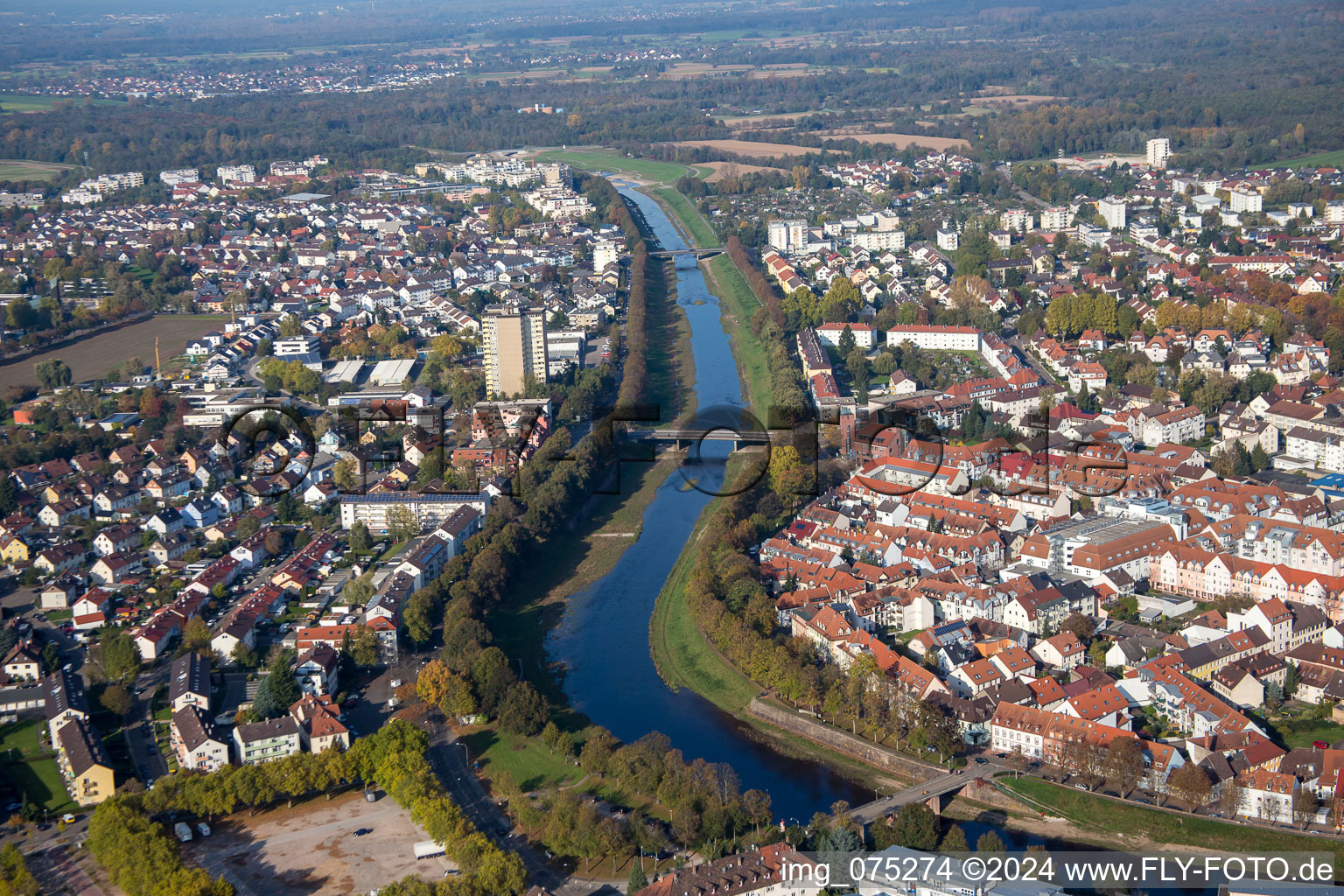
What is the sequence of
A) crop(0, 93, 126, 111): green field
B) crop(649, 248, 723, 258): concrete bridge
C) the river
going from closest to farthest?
the river → crop(649, 248, 723, 258): concrete bridge → crop(0, 93, 126, 111): green field

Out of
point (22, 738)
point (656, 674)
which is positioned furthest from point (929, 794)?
point (22, 738)

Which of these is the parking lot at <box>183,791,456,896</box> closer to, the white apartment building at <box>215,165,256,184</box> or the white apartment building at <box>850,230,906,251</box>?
the white apartment building at <box>850,230,906,251</box>

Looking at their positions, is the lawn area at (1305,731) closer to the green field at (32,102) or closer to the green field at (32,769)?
the green field at (32,769)

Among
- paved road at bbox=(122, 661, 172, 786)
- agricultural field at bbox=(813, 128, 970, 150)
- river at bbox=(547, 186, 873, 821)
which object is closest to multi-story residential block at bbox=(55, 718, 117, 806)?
paved road at bbox=(122, 661, 172, 786)

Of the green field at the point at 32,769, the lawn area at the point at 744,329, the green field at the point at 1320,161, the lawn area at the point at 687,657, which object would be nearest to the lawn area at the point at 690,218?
the lawn area at the point at 744,329

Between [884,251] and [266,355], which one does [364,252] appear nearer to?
[266,355]

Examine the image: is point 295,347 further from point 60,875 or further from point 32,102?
point 32,102
